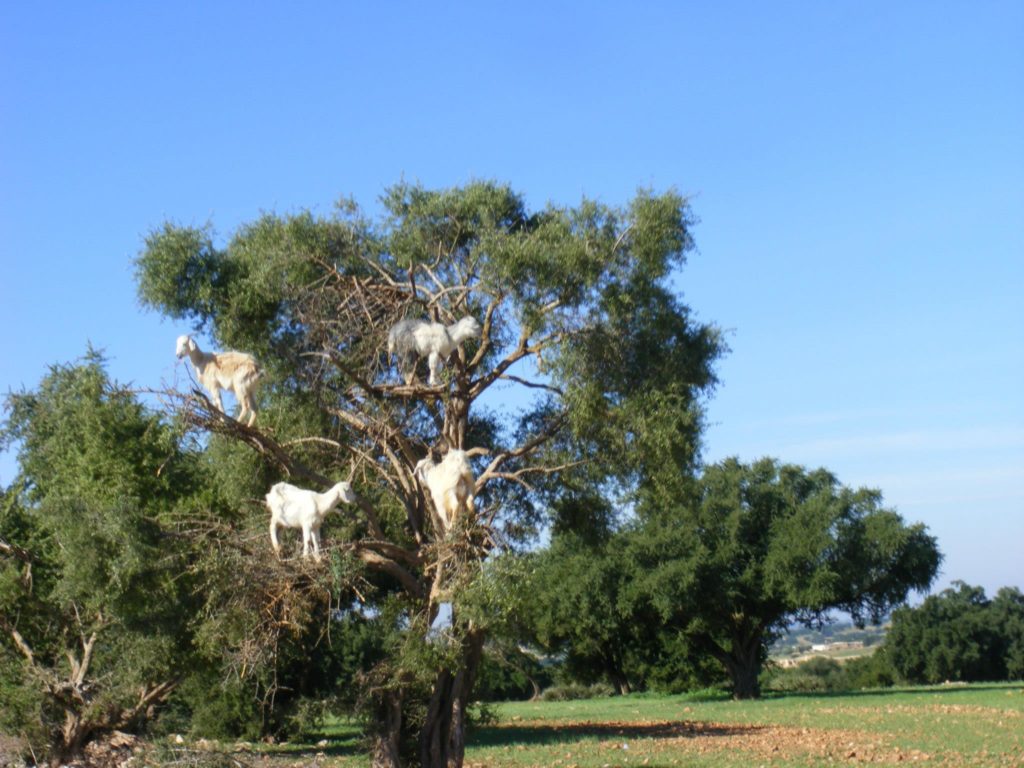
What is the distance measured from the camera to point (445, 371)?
13812 millimetres

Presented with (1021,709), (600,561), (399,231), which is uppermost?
(399,231)

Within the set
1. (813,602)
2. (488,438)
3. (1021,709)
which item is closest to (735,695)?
(813,602)

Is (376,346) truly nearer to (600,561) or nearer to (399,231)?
(399,231)

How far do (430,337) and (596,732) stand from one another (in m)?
15.5

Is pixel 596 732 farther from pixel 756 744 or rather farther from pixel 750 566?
pixel 750 566

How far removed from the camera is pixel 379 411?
569 inches

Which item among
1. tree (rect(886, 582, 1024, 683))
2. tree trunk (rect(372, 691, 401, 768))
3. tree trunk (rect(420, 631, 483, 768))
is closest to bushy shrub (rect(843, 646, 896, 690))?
tree (rect(886, 582, 1024, 683))

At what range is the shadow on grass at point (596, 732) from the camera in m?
24.1

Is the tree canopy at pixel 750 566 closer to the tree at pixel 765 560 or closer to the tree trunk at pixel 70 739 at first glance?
the tree at pixel 765 560

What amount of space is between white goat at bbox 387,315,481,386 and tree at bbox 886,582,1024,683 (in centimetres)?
4621

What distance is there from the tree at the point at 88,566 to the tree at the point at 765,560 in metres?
21.9

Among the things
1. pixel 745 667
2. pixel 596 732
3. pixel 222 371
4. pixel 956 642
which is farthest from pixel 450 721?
pixel 956 642

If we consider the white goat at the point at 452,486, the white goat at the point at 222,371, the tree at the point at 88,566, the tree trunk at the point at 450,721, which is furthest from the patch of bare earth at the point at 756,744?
the white goat at the point at 222,371

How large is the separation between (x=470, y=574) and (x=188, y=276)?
5.81 meters
